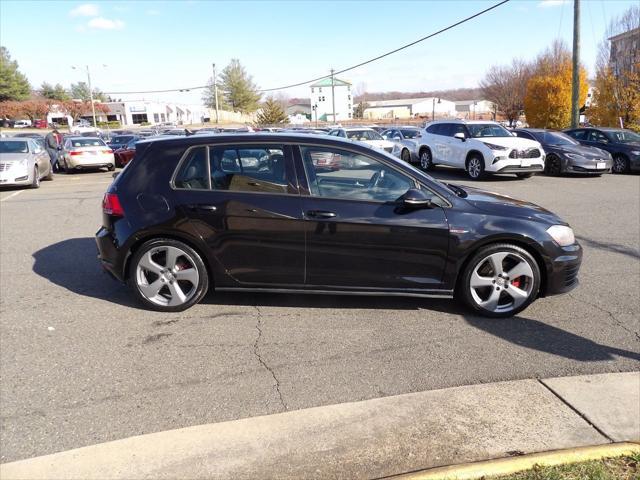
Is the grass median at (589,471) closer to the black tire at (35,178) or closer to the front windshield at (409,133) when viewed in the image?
the black tire at (35,178)

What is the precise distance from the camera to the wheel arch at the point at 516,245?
454 centimetres

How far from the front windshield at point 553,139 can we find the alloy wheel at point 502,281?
13.3 m

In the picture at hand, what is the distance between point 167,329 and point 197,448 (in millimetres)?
1781

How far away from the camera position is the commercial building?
83.1ft

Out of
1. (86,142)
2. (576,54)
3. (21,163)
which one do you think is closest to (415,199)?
(21,163)

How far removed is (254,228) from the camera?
15.1 ft

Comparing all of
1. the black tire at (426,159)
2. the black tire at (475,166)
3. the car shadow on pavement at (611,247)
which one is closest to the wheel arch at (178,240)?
the car shadow on pavement at (611,247)

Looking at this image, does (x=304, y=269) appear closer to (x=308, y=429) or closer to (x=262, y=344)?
(x=262, y=344)

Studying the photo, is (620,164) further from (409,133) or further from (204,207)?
(204,207)

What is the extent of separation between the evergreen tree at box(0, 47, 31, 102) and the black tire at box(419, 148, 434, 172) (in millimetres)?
80348

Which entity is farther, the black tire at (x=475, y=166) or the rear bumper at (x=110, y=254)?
the black tire at (x=475, y=166)

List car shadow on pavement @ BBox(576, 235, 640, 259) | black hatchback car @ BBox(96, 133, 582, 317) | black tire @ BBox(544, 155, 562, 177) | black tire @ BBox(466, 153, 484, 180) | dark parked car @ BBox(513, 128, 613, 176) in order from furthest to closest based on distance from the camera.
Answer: black tire @ BBox(544, 155, 562, 177) → dark parked car @ BBox(513, 128, 613, 176) → black tire @ BBox(466, 153, 484, 180) → car shadow on pavement @ BBox(576, 235, 640, 259) → black hatchback car @ BBox(96, 133, 582, 317)

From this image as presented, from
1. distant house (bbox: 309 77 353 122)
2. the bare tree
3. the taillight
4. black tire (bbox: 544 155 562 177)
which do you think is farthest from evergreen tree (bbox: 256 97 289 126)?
the taillight

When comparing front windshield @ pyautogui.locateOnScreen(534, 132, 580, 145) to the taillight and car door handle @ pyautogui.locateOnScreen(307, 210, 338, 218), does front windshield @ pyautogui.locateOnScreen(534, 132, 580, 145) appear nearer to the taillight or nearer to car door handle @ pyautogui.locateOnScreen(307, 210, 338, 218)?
car door handle @ pyautogui.locateOnScreen(307, 210, 338, 218)
